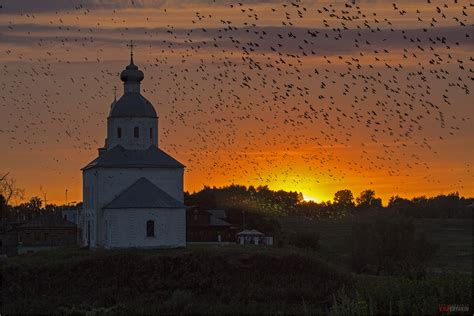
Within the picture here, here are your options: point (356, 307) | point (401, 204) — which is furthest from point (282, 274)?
point (401, 204)

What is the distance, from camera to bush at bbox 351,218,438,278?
7531cm

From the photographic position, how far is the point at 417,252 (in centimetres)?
7669

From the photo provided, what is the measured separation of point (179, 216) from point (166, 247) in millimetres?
2213

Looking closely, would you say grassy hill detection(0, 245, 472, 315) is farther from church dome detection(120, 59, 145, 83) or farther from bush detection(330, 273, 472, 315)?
bush detection(330, 273, 472, 315)

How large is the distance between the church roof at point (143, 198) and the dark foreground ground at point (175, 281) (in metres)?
3.89

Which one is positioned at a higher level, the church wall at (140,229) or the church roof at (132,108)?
the church roof at (132,108)

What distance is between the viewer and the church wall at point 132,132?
71.9 metres

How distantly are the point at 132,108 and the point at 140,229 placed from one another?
26.6 feet

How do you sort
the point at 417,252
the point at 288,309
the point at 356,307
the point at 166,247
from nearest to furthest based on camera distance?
the point at 356,307 → the point at 288,309 → the point at 166,247 → the point at 417,252

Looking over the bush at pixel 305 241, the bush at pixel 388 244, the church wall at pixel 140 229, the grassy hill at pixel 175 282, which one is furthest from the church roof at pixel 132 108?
the bush at pixel 388 244

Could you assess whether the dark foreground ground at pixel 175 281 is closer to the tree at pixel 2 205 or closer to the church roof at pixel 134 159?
the church roof at pixel 134 159

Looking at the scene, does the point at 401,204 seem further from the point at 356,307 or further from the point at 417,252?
the point at 356,307

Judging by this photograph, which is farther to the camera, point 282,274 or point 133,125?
point 133,125

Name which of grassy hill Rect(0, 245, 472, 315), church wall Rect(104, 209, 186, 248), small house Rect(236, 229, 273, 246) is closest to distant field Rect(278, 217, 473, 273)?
small house Rect(236, 229, 273, 246)
